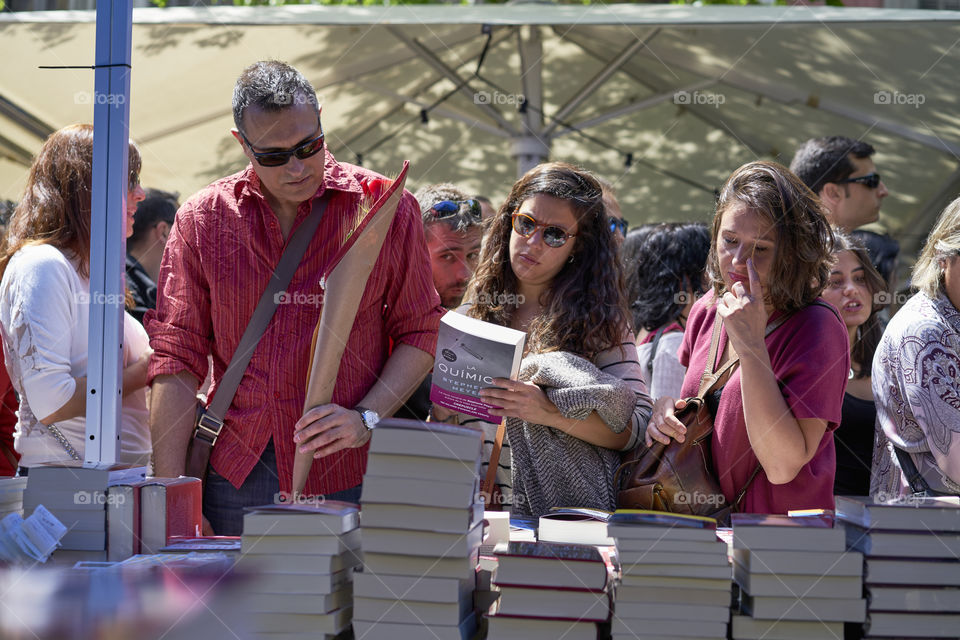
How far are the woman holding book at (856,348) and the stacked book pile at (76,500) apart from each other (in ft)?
8.31

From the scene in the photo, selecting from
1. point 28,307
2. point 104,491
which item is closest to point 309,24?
point 28,307

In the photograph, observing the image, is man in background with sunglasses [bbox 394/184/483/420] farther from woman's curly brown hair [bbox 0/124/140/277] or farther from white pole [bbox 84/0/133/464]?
white pole [bbox 84/0/133/464]

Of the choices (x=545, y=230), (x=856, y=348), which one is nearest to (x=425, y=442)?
(x=545, y=230)

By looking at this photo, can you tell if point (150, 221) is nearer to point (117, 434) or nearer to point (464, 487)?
point (117, 434)

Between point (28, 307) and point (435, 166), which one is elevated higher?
point (435, 166)

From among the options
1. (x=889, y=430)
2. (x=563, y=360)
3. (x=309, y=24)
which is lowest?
(x=889, y=430)

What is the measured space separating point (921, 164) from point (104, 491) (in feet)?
19.4

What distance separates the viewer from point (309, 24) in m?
5.09

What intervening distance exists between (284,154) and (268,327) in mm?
464

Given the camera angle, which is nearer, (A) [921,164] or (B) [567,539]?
(B) [567,539]

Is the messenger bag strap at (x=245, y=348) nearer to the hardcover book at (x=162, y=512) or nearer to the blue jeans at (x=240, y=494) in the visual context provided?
the blue jeans at (x=240, y=494)

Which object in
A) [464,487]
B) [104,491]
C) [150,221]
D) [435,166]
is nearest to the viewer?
[464,487]

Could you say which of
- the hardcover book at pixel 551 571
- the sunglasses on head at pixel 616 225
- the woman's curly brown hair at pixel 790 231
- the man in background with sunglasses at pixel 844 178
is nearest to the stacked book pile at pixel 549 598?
the hardcover book at pixel 551 571

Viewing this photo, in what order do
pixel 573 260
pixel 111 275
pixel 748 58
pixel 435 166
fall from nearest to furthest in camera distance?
pixel 111 275, pixel 573 260, pixel 748 58, pixel 435 166
